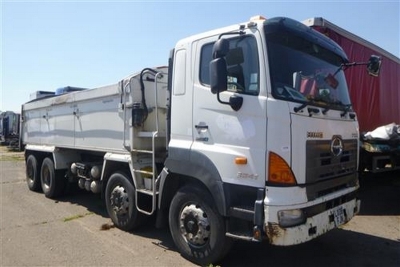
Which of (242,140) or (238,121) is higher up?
(238,121)

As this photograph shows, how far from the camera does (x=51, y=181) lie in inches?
341

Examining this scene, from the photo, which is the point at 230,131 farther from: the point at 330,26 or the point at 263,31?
the point at 330,26

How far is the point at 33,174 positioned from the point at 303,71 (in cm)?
789

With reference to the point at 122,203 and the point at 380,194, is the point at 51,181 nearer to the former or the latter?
the point at 122,203

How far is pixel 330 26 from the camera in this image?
22.0 feet

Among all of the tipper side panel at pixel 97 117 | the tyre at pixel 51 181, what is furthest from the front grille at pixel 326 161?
the tyre at pixel 51 181

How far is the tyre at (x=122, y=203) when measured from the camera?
19.0ft

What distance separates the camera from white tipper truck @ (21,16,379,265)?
12.7 ft

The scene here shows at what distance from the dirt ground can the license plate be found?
57cm

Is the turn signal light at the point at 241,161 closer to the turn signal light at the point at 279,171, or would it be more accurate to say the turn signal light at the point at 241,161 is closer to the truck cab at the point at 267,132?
the truck cab at the point at 267,132

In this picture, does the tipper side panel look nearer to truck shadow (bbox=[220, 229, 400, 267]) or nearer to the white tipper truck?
the white tipper truck

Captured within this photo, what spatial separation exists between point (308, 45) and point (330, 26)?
2.57 meters

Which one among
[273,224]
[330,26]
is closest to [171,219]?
[273,224]

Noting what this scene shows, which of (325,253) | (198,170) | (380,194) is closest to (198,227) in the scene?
(198,170)
